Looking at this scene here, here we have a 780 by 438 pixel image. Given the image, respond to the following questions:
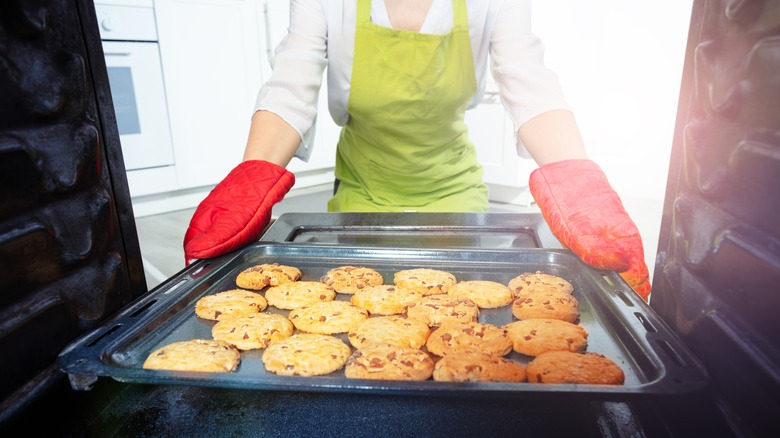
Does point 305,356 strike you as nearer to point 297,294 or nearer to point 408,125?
point 297,294

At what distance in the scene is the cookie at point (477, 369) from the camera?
0.79 m

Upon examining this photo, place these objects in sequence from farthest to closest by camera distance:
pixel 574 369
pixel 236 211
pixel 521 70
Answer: pixel 521 70, pixel 236 211, pixel 574 369

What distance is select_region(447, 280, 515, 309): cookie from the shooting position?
1057mm

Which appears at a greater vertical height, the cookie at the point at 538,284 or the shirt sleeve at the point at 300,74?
the shirt sleeve at the point at 300,74

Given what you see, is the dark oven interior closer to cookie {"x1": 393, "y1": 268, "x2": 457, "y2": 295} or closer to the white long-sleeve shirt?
cookie {"x1": 393, "y1": 268, "x2": 457, "y2": 295}

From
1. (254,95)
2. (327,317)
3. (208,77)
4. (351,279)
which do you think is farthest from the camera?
(254,95)

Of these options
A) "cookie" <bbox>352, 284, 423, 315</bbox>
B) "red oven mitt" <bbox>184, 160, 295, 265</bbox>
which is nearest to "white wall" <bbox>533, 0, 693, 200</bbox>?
"red oven mitt" <bbox>184, 160, 295, 265</bbox>

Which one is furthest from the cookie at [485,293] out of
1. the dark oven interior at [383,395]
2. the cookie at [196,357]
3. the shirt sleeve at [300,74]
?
the shirt sleeve at [300,74]

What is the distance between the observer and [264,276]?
1.13 m

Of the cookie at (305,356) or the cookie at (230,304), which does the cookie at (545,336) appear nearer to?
the cookie at (305,356)

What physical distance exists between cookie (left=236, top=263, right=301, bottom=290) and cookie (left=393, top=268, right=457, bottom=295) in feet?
0.81

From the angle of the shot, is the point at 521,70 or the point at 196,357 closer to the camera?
the point at 196,357

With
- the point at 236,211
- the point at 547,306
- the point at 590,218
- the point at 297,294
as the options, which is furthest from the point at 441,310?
the point at 236,211

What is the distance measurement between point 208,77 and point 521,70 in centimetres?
290
